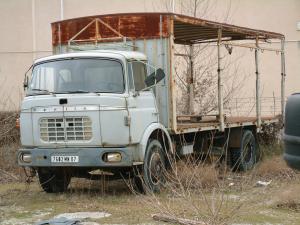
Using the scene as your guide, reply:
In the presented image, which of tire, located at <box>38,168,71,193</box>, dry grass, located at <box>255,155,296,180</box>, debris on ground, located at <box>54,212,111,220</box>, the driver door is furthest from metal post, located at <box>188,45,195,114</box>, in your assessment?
debris on ground, located at <box>54,212,111,220</box>

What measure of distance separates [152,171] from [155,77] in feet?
5.08

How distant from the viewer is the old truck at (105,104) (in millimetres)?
9047

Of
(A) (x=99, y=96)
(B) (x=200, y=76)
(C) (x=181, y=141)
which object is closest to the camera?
(A) (x=99, y=96)

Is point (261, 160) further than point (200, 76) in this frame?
No

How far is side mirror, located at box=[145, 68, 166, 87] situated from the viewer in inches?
369

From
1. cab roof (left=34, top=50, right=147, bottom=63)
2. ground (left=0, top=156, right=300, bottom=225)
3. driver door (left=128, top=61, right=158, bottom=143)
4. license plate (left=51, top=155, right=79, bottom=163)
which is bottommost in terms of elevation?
ground (left=0, top=156, right=300, bottom=225)

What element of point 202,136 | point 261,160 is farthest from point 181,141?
point 261,160

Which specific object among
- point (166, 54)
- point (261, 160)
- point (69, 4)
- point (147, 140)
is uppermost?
point (69, 4)

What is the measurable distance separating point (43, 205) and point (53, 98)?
5.50 ft

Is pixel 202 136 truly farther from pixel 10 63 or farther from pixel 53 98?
pixel 10 63

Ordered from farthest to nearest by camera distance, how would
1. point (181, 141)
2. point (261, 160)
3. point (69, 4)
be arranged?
point (69, 4) < point (261, 160) < point (181, 141)

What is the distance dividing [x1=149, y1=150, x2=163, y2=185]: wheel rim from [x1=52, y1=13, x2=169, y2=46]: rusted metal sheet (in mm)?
2078

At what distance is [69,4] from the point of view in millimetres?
20094

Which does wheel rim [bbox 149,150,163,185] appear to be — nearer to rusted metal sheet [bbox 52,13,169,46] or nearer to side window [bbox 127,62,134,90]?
side window [bbox 127,62,134,90]
